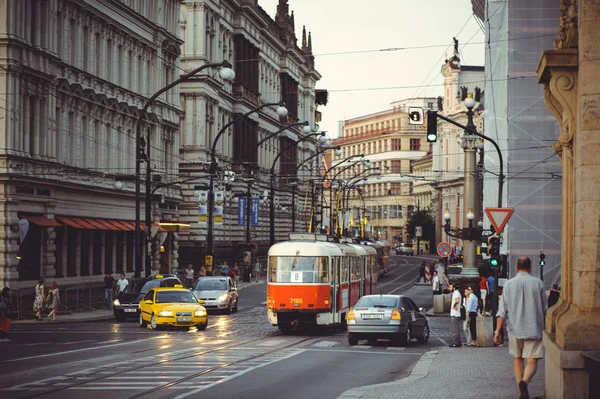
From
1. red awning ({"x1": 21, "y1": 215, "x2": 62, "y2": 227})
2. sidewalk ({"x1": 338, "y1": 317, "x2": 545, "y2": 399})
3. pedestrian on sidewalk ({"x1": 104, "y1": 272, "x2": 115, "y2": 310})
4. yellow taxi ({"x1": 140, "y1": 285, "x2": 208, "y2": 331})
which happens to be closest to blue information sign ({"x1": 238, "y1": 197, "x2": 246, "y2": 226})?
pedestrian on sidewalk ({"x1": 104, "y1": 272, "x2": 115, "y2": 310})

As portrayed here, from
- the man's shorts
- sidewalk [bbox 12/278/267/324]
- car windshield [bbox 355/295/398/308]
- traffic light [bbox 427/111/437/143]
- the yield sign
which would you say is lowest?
sidewalk [bbox 12/278/267/324]

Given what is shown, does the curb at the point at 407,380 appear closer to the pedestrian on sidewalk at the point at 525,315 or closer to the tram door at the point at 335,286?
the pedestrian on sidewalk at the point at 525,315

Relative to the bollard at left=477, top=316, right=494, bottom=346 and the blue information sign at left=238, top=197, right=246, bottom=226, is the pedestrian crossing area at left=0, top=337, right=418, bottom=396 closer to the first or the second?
the bollard at left=477, top=316, right=494, bottom=346

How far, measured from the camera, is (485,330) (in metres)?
30.7

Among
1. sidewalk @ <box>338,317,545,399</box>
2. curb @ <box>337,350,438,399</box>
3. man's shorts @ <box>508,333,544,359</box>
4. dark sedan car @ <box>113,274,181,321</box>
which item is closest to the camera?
man's shorts @ <box>508,333,544,359</box>

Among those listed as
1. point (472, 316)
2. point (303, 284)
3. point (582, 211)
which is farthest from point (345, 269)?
point (582, 211)

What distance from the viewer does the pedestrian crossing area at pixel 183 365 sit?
61.7ft

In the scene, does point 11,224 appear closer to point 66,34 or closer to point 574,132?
point 66,34

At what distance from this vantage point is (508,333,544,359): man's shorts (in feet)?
48.7

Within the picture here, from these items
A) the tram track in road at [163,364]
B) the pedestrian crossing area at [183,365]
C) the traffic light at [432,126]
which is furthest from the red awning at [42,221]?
the tram track in road at [163,364]

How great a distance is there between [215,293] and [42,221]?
8.05 metres

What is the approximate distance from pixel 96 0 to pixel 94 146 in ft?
23.5

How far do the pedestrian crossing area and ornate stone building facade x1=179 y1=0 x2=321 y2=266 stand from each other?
31597mm

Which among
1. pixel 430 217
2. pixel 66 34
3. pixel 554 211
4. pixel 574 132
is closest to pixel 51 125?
pixel 66 34
